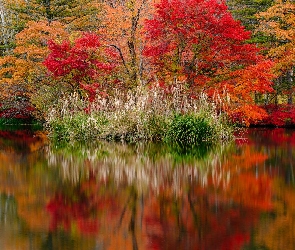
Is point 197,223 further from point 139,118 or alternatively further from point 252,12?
point 252,12

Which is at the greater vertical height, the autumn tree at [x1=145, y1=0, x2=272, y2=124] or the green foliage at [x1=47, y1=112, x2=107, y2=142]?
the autumn tree at [x1=145, y1=0, x2=272, y2=124]

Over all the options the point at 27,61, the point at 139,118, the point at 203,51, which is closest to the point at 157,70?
the point at 203,51

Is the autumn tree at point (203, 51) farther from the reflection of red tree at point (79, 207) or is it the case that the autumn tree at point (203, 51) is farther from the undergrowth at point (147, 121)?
the reflection of red tree at point (79, 207)

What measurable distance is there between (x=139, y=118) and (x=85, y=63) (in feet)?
16.1

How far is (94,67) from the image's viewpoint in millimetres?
20047

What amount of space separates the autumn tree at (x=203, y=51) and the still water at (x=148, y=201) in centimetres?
709

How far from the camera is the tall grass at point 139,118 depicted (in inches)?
611

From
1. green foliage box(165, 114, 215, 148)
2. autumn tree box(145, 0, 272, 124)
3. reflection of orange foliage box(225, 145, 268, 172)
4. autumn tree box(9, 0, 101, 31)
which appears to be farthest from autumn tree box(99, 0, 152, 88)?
autumn tree box(9, 0, 101, 31)

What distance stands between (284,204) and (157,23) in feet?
42.0

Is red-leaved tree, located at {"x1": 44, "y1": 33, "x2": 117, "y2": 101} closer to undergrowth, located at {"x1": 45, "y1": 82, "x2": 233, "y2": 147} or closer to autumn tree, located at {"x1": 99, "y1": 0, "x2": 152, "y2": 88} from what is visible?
autumn tree, located at {"x1": 99, "y1": 0, "x2": 152, "y2": 88}

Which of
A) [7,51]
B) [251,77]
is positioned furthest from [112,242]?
[7,51]

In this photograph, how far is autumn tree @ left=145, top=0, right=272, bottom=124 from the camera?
18.2 metres

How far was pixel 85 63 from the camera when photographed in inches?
773

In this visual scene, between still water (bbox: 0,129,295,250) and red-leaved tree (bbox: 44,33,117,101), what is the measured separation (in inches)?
291
